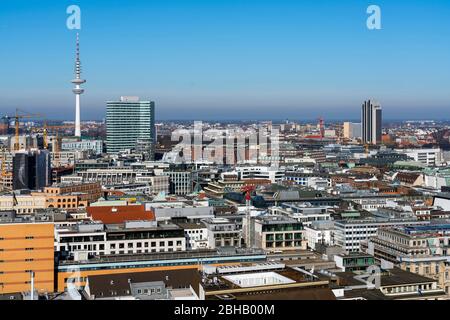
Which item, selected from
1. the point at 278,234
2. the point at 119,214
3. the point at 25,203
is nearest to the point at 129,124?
the point at 25,203

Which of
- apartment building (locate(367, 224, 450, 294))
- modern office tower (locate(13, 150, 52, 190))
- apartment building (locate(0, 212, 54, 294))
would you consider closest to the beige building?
modern office tower (locate(13, 150, 52, 190))

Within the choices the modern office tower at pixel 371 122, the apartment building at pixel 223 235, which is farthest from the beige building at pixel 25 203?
the modern office tower at pixel 371 122

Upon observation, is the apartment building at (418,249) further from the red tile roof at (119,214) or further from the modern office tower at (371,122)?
the modern office tower at (371,122)

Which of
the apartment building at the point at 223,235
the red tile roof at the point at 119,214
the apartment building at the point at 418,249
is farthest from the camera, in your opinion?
the red tile roof at the point at 119,214

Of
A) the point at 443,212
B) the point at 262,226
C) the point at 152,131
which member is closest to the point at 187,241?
the point at 262,226

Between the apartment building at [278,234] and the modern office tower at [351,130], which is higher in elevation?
the modern office tower at [351,130]

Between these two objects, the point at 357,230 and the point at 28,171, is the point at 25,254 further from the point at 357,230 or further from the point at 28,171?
the point at 28,171

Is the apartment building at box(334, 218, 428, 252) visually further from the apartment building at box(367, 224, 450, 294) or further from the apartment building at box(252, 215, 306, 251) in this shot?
the apartment building at box(252, 215, 306, 251)
